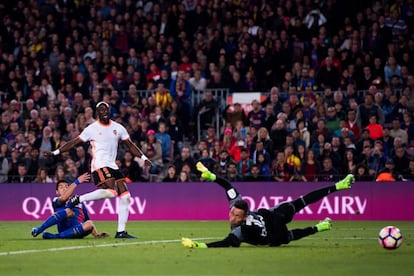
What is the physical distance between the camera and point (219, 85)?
2877 centimetres

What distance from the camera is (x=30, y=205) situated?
26.6 metres

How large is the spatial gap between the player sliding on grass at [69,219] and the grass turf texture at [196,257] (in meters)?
0.22

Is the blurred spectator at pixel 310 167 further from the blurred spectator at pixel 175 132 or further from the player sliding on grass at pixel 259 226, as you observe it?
the player sliding on grass at pixel 259 226

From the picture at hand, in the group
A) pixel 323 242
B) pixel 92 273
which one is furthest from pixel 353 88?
pixel 92 273

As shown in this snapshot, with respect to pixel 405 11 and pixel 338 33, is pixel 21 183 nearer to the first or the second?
pixel 338 33

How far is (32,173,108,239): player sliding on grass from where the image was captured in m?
16.9

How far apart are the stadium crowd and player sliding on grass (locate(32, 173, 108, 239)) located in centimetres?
824

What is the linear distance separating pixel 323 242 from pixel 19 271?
6.17 metres

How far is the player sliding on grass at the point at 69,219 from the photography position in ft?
55.5

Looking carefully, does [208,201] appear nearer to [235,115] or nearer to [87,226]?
[235,115]

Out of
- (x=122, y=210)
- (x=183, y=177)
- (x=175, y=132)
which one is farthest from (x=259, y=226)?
(x=175, y=132)

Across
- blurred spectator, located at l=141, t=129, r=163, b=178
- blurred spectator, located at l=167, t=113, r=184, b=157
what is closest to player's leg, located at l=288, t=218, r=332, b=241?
blurred spectator, located at l=141, t=129, r=163, b=178

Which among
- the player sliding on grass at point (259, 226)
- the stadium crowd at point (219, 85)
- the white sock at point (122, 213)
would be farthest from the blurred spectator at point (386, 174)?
the player sliding on grass at point (259, 226)

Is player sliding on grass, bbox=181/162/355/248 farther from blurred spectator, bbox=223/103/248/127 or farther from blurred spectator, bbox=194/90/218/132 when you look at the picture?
blurred spectator, bbox=194/90/218/132
